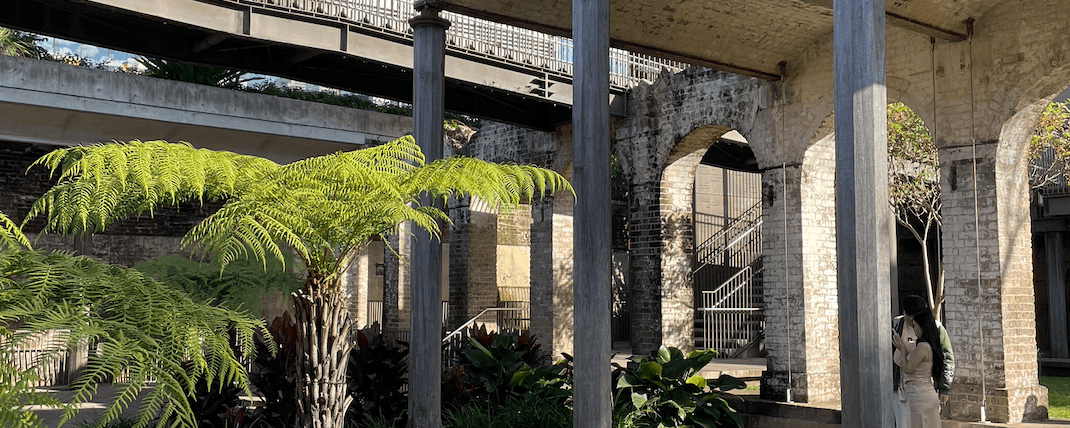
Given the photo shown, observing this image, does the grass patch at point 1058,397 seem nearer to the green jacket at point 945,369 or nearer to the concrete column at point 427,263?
the green jacket at point 945,369

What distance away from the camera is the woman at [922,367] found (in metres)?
5.97

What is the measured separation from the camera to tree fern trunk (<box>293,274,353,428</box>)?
17.1 feet

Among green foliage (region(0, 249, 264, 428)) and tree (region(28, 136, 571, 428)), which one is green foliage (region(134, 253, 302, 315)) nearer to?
tree (region(28, 136, 571, 428))

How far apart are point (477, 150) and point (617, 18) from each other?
751cm

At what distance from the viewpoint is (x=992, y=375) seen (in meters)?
8.31

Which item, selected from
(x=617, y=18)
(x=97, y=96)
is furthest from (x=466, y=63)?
(x=97, y=96)

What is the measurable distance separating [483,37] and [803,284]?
5.58 m

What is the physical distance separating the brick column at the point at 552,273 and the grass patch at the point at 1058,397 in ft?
21.8

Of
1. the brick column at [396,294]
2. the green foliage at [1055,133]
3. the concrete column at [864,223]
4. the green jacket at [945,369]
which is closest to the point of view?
the concrete column at [864,223]

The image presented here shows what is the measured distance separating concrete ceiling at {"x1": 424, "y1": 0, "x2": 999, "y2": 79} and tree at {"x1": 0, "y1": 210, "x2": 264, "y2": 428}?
4.90m

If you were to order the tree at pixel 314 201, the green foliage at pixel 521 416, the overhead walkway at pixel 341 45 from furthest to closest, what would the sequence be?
the overhead walkway at pixel 341 45 < the green foliage at pixel 521 416 < the tree at pixel 314 201

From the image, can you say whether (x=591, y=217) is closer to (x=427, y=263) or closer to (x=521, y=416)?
(x=427, y=263)

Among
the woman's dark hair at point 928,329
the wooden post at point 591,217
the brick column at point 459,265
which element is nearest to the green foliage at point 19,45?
the brick column at point 459,265

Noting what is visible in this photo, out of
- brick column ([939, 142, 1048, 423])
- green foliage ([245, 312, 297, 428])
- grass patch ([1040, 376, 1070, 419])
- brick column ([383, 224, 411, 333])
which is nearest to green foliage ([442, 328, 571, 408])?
green foliage ([245, 312, 297, 428])
